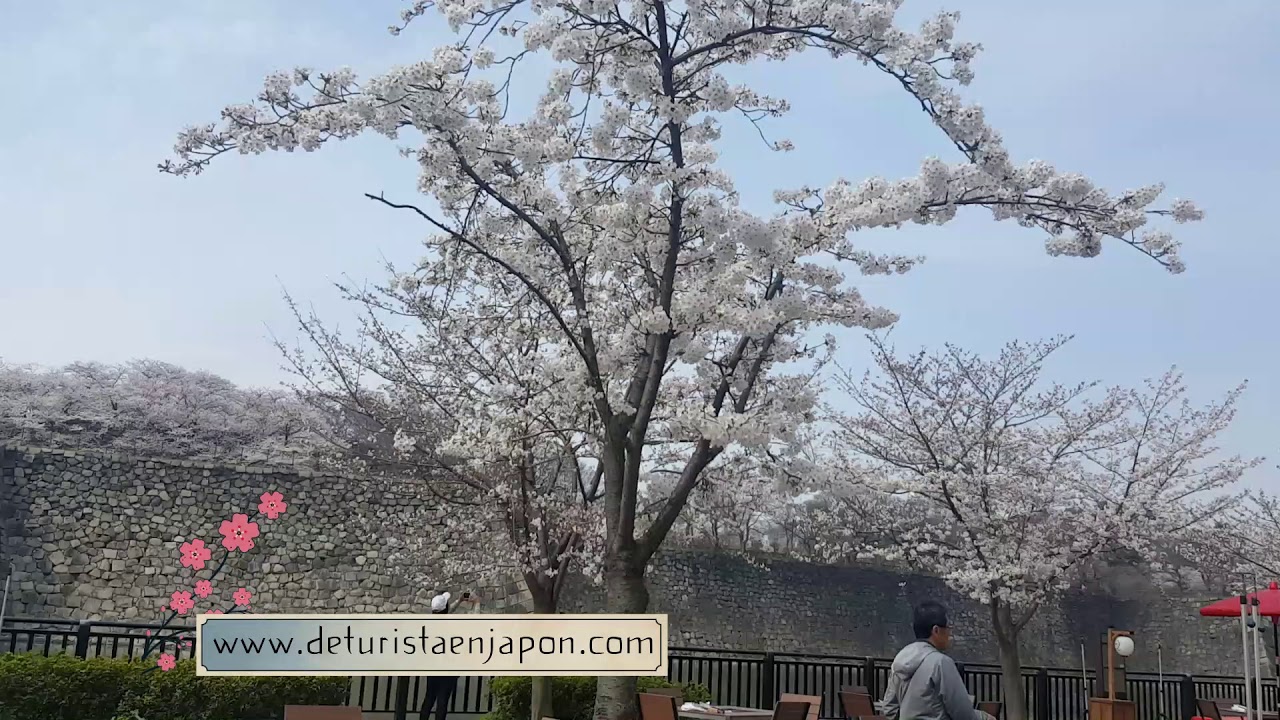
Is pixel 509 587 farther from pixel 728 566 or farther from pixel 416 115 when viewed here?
pixel 416 115

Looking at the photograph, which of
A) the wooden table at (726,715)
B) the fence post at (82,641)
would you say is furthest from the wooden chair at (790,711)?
the fence post at (82,641)

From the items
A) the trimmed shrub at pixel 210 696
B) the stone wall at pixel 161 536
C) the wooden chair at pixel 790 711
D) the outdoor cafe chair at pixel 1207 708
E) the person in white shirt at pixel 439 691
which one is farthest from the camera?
the stone wall at pixel 161 536

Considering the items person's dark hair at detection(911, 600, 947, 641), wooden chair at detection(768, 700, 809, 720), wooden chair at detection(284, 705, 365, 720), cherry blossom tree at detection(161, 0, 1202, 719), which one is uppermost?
cherry blossom tree at detection(161, 0, 1202, 719)

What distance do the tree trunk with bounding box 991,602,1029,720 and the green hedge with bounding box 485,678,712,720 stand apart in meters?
5.18

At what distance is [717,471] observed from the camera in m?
9.58

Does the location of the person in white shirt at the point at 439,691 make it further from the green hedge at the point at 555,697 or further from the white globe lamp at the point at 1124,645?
the white globe lamp at the point at 1124,645

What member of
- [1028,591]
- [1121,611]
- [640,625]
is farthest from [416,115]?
[1121,611]

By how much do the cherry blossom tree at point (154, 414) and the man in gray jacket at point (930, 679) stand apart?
63.4ft

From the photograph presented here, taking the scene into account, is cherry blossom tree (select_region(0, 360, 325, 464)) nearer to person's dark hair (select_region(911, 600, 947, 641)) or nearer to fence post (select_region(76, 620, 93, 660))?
fence post (select_region(76, 620, 93, 660))

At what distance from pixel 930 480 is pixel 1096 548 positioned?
245cm

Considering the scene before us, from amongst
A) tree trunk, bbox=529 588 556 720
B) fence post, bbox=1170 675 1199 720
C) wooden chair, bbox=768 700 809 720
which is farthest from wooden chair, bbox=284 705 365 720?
fence post, bbox=1170 675 1199 720

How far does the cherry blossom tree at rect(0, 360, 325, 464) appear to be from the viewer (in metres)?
21.1

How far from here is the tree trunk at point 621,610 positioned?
704 centimetres

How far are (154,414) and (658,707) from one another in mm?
18374
